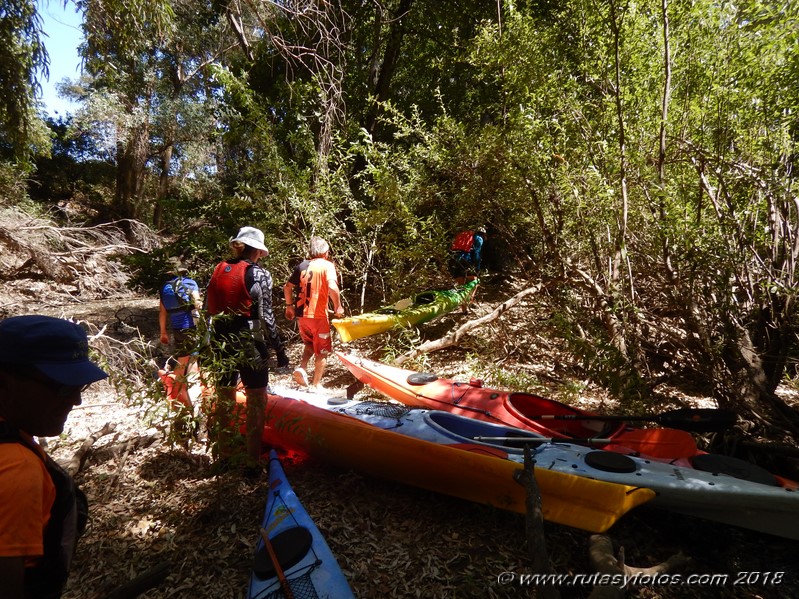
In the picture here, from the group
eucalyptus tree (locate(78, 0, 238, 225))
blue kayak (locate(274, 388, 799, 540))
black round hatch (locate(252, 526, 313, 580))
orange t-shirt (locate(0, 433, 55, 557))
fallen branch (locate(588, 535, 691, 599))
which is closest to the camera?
orange t-shirt (locate(0, 433, 55, 557))

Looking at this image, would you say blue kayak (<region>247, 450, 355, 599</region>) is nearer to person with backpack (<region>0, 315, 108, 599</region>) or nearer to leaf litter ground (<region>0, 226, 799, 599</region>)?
leaf litter ground (<region>0, 226, 799, 599</region>)

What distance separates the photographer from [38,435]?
3.77 ft

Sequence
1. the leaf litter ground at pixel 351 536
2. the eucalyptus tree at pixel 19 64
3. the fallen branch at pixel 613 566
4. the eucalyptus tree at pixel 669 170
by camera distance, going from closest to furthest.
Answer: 1. the fallen branch at pixel 613 566
2. the leaf litter ground at pixel 351 536
3. the eucalyptus tree at pixel 669 170
4. the eucalyptus tree at pixel 19 64

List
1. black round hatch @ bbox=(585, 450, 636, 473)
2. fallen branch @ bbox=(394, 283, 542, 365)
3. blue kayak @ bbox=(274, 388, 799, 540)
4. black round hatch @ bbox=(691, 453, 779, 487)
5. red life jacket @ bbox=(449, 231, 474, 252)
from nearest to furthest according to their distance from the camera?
blue kayak @ bbox=(274, 388, 799, 540), black round hatch @ bbox=(691, 453, 779, 487), black round hatch @ bbox=(585, 450, 636, 473), fallen branch @ bbox=(394, 283, 542, 365), red life jacket @ bbox=(449, 231, 474, 252)

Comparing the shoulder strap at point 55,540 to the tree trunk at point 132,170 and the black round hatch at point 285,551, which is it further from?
the tree trunk at point 132,170

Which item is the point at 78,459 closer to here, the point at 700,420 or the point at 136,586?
the point at 136,586

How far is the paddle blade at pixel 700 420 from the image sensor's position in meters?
3.25

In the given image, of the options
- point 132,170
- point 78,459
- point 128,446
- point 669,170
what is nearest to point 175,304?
point 128,446

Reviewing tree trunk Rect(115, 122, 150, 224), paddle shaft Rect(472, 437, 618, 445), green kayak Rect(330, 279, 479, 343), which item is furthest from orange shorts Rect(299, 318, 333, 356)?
tree trunk Rect(115, 122, 150, 224)

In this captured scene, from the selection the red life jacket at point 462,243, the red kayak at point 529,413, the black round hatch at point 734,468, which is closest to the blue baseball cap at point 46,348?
the red kayak at point 529,413

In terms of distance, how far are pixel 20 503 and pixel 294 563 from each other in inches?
61.6

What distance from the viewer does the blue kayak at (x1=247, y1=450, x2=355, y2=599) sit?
209 cm

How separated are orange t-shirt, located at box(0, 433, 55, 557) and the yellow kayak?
5.86 ft

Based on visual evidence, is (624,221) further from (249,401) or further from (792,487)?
(249,401)
